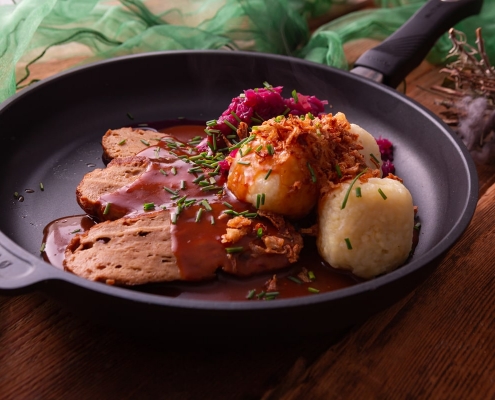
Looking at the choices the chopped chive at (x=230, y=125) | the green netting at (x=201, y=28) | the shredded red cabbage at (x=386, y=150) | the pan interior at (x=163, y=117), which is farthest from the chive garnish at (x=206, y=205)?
the green netting at (x=201, y=28)

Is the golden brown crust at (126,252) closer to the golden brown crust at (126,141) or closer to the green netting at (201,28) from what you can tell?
the golden brown crust at (126,141)

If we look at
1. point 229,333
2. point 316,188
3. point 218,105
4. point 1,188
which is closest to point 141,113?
point 218,105

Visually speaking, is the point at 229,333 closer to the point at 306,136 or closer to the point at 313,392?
the point at 313,392

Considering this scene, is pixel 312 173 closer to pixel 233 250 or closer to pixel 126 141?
pixel 233 250

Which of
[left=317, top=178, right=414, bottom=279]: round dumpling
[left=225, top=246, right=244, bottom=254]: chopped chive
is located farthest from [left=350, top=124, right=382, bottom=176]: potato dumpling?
[left=225, top=246, right=244, bottom=254]: chopped chive

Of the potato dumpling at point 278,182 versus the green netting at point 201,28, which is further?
the green netting at point 201,28

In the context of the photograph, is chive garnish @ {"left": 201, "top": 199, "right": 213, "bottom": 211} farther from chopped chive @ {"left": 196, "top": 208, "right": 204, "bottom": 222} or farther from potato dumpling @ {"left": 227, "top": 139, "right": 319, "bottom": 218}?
potato dumpling @ {"left": 227, "top": 139, "right": 319, "bottom": 218}
